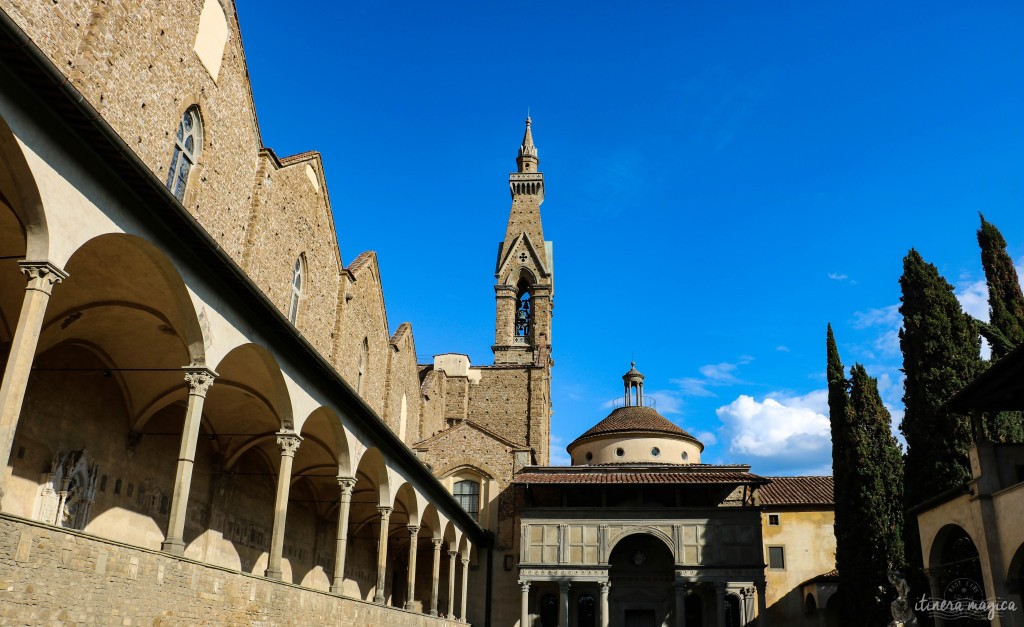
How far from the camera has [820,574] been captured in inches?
1235

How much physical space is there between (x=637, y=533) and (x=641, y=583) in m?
2.54

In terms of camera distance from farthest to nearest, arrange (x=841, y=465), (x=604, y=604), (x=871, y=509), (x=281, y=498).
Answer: (x=604, y=604)
(x=841, y=465)
(x=871, y=509)
(x=281, y=498)

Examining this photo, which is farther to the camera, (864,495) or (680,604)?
(680,604)

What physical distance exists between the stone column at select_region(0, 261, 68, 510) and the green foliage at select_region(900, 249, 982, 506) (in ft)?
58.7

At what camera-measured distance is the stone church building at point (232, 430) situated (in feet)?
26.3

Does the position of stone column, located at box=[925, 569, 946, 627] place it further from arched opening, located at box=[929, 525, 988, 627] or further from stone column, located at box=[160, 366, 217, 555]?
stone column, located at box=[160, 366, 217, 555]

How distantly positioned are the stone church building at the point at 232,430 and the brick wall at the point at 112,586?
0.03m

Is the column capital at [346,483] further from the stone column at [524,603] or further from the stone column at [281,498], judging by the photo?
the stone column at [524,603]

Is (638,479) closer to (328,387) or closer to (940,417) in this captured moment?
(940,417)

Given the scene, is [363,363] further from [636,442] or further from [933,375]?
[933,375]

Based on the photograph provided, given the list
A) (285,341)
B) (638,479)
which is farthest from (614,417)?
(285,341)

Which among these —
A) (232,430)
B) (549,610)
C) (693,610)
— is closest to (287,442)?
(232,430)

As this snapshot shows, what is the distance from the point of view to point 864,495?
75.7 ft

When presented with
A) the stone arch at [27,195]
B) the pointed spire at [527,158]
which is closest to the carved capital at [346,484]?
the stone arch at [27,195]
